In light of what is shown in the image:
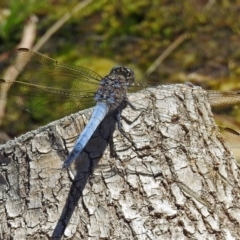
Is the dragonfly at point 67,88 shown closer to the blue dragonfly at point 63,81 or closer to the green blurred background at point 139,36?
the blue dragonfly at point 63,81

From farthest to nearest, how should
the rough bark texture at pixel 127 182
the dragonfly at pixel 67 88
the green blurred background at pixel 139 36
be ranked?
the green blurred background at pixel 139 36 → the dragonfly at pixel 67 88 → the rough bark texture at pixel 127 182

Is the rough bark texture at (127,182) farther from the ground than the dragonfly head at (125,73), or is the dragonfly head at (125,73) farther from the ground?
the dragonfly head at (125,73)

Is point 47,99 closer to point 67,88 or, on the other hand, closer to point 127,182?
point 67,88

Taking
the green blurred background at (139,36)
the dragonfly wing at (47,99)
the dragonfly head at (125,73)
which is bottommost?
the dragonfly wing at (47,99)

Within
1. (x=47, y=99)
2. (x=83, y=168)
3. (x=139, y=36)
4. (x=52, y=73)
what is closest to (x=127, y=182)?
(x=83, y=168)

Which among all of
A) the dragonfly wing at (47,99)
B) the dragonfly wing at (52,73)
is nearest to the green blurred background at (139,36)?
the dragonfly wing at (52,73)

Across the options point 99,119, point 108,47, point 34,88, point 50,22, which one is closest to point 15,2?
point 50,22

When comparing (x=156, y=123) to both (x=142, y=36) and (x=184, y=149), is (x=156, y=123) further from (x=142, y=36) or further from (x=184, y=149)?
(x=142, y=36)
